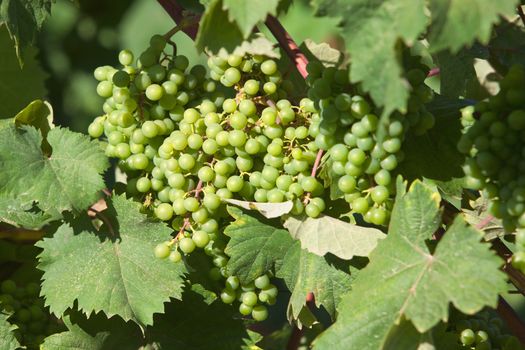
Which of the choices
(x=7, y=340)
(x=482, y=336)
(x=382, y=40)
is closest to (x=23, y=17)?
(x=7, y=340)

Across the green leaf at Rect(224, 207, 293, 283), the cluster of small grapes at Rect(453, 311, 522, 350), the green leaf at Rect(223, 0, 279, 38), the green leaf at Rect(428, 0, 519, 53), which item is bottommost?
the cluster of small grapes at Rect(453, 311, 522, 350)

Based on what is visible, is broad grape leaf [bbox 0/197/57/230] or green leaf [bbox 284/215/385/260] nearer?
green leaf [bbox 284/215/385/260]

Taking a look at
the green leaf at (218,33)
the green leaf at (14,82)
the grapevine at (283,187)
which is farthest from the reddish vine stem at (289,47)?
the green leaf at (14,82)

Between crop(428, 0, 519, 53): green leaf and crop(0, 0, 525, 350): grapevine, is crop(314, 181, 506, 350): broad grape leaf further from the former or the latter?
crop(428, 0, 519, 53): green leaf

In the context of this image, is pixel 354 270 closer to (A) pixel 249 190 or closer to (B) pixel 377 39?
(A) pixel 249 190

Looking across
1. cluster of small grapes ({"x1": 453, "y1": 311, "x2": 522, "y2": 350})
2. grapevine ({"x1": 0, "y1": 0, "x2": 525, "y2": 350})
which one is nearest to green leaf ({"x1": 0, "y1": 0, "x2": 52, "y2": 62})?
grapevine ({"x1": 0, "y1": 0, "x2": 525, "y2": 350})

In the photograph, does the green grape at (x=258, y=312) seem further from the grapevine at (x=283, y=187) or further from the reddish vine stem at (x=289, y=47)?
the reddish vine stem at (x=289, y=47)

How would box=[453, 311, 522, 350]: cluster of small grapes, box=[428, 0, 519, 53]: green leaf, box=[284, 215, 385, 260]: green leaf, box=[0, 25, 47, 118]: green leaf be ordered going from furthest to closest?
1. box=[0, 25, 47, 118]: green leaf
2. box=[453, 311, 522, 350]: cluster of small grapes
3. box=[284, 215, 385, 260]: green leaf
4. box=[428, 0, 519, 53]: green leaf
